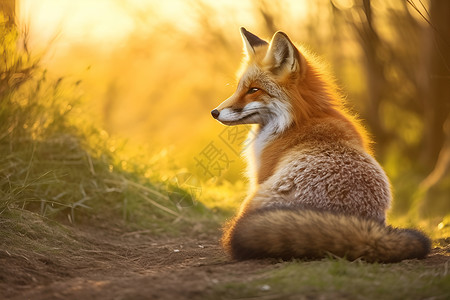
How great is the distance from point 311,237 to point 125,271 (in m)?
1.38

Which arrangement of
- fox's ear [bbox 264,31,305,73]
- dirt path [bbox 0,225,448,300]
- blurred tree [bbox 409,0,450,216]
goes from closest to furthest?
dirt path [bbox 0,225,448,300], fox's ear [bbox 264,31,305,73], blurred tree [bbox 409,0,450,216]

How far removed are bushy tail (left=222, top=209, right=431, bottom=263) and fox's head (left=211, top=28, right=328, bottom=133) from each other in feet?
3.81

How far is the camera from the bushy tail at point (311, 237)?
340 cm

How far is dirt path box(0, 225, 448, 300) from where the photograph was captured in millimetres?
3012

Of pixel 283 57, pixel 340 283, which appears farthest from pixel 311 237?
pixel 283 57

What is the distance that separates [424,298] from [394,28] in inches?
324

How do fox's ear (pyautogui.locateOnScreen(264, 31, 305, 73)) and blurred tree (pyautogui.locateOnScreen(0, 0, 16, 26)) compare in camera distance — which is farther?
blurred tree (pyautogui.locateOnScreen(0, 0, 16, 26))

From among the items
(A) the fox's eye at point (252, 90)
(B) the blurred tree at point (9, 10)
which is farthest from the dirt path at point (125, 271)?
(B) the blurred tree at point (9, 10)

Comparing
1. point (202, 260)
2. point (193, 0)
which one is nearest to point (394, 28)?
point (193, 0)

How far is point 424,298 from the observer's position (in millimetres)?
2854

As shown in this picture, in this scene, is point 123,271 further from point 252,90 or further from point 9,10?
point 9,10

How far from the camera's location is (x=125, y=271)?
153 inches

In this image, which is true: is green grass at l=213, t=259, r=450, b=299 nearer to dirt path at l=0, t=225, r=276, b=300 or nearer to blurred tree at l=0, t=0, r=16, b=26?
dirt path at l=0, t=225, r=276, b=300

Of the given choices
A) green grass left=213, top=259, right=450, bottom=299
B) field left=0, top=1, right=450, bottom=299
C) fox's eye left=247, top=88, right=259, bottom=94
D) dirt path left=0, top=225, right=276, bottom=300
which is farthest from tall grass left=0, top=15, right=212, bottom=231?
green grass left=213, top=259, right=450, bottom=299
